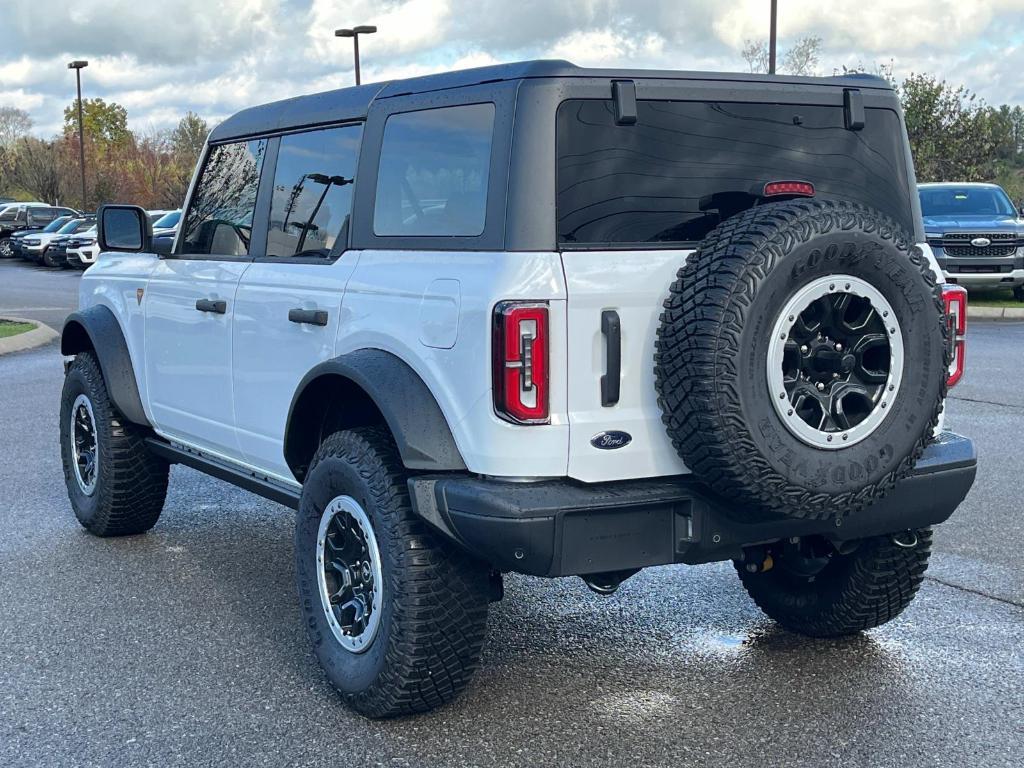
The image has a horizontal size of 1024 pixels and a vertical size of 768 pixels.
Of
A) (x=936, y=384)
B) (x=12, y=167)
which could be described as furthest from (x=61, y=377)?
(x=12, y=167)

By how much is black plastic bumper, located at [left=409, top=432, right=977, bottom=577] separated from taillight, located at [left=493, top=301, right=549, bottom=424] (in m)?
0.21

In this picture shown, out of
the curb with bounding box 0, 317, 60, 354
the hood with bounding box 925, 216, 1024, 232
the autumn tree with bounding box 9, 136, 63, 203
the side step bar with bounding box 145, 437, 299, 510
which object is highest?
the autumn tree with bounding box 9, 136, 63, 203

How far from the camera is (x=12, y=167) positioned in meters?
71.2

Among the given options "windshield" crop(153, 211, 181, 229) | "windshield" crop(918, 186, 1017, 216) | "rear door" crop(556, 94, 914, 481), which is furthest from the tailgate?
"windshield" crop(153, 211, 181, 229)

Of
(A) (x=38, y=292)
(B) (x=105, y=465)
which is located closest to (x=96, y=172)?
(A) (x=38, y=292)

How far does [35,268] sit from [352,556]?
37381mm

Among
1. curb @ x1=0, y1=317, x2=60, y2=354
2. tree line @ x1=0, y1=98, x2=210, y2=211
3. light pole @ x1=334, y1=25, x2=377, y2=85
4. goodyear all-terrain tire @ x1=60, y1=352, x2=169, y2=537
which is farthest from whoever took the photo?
tree line @ x1=0, y1=98, x2=210, y2=211

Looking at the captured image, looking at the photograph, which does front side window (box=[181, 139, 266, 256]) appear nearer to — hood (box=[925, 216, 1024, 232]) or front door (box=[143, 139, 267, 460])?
front door (box=[143, 139, 267, 460])

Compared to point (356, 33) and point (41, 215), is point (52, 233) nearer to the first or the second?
point (41, 215)

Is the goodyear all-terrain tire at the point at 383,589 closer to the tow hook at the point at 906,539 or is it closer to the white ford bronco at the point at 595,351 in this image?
the white ford bronco at the point at 595,351

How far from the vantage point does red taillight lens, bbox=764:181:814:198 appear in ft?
12.6

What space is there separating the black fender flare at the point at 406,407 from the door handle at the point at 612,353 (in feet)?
1.51

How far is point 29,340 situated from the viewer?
15.7 metres

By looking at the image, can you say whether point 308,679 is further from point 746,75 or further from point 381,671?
point 746,75
